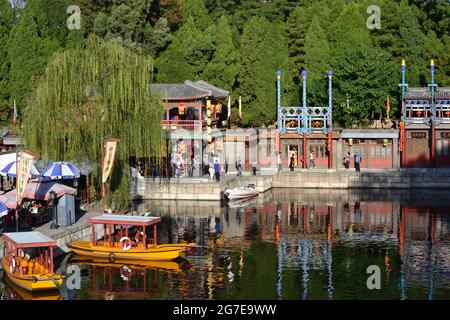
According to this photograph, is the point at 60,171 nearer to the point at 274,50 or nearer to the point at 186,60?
the point at 186,60

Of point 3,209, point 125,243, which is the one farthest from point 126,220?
point 3,209

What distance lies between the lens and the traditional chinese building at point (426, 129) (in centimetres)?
6244

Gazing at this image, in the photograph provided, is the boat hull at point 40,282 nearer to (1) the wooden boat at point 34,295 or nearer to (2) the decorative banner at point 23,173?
(1) the wooden boat at point 34,295

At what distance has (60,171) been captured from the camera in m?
41.1

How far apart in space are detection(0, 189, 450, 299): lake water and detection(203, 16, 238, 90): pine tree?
22.4 m

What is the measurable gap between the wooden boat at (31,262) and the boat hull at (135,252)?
350 cm

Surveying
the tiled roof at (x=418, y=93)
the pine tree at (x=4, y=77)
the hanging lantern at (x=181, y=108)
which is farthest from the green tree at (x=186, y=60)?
the tiled roof at (x=418, y=93)

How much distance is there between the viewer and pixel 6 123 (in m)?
75.6

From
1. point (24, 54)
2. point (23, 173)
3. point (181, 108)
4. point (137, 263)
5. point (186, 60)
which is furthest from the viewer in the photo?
point (186, 60)

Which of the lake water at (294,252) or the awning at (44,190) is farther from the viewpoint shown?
the awning at (44,190)

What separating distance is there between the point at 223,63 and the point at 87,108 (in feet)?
105

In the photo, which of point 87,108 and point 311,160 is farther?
point 311,160
